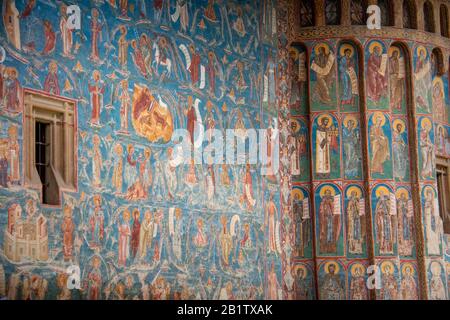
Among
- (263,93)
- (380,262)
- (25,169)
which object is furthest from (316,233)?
(25,169)

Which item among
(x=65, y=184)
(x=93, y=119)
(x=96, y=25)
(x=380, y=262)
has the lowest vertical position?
(x=380, y=262)

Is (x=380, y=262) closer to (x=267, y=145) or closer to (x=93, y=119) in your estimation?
(x=267, y=145)

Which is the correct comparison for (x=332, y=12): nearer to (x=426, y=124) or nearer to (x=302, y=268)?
(x=426, y=124)

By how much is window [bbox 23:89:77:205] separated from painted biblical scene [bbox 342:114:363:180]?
978 centimetres

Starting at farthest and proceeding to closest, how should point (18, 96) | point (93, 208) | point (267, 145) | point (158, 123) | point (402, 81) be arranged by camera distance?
1. point (402, 81)
2. point (267, 145)
3. point (158, 123)
4. point (93, 208)
5. point (18, 96)

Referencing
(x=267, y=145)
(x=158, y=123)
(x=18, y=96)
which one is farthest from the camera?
(x=267, y=145)

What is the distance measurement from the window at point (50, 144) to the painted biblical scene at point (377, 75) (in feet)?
34.1

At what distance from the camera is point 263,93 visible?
2258cm

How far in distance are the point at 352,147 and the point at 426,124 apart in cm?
239

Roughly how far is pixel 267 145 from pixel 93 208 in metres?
6.83

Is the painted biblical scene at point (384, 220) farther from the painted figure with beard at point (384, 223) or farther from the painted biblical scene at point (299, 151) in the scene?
the painted biblical scene at point (299, 151)

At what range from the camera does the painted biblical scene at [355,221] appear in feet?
78.4

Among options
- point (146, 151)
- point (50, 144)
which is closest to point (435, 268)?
point (146, 151)

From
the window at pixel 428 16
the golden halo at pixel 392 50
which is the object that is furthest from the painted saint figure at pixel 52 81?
the window at pixel 428 16
